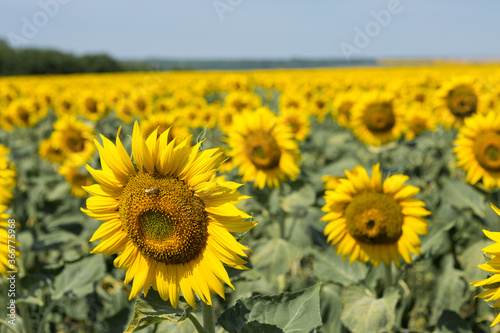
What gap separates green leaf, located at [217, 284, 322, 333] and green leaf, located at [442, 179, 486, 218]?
2.31 meters

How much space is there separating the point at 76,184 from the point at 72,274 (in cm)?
272

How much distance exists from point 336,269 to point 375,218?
0.70 m

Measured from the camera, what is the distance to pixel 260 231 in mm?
4809

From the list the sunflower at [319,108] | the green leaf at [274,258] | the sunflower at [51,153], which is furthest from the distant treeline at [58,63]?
the green leaf at [274,258]

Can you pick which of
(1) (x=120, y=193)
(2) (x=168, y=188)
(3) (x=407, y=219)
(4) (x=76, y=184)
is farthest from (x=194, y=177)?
(4) (x=76, y=184)

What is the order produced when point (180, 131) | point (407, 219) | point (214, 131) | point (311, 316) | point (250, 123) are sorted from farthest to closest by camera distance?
point (214, 131) < point (180, 131) < point (250, 123) < point (407, 219) < point (311, 316)

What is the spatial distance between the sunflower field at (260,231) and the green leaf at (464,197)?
0.02 metres

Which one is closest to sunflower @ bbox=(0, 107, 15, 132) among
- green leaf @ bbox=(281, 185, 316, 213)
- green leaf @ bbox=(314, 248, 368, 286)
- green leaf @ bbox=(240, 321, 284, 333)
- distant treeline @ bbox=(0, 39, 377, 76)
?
green leaf @ bbox=(281, 185, 316, 213)

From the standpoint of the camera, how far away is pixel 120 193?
5.77 ft

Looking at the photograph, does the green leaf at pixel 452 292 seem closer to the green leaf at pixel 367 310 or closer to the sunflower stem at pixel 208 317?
the green leaf at pixel 367 310

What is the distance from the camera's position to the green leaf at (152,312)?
1.54 meters

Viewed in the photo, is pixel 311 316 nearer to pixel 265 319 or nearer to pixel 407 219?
pixel 265 319

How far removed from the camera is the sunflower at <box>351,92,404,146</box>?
5.89 meters

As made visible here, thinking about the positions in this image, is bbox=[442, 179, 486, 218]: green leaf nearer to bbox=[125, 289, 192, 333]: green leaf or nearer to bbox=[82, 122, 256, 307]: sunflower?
bbox=[82, 122, 256, 307]: sunflower
